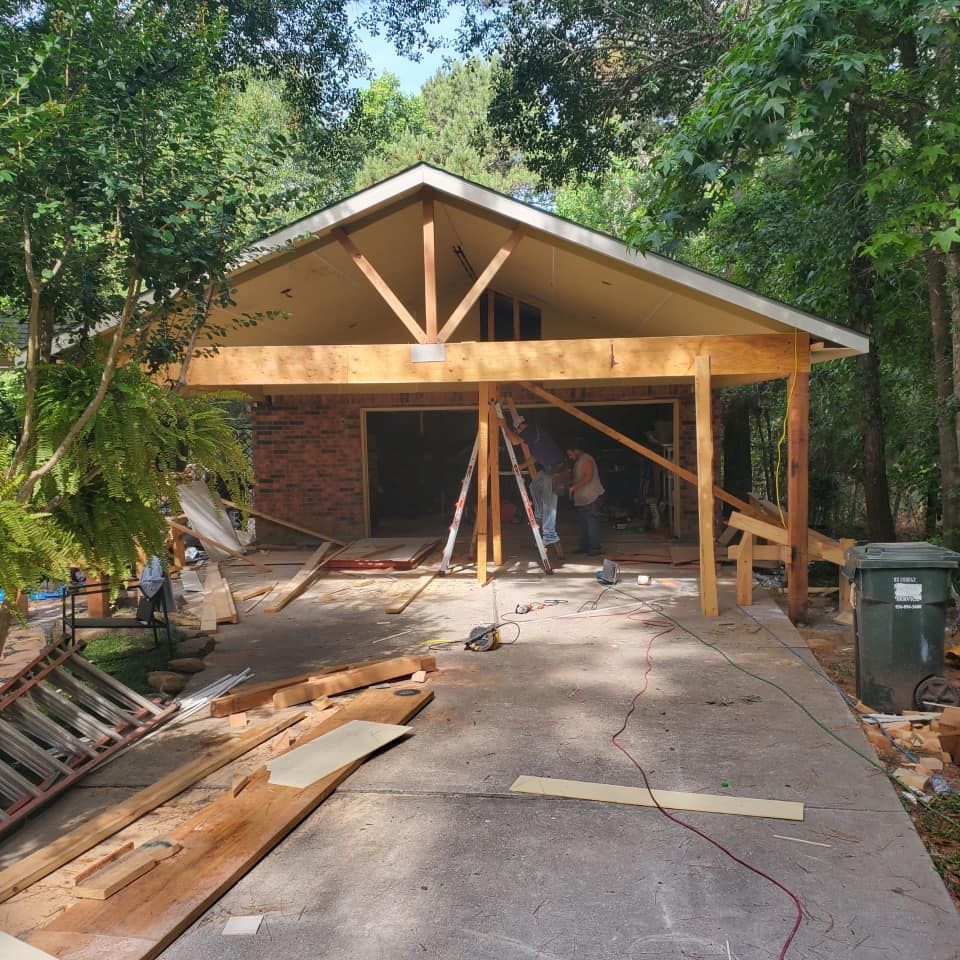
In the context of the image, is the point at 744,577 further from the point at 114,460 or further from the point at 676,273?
the point at 114,460

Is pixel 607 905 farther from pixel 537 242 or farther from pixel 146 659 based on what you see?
pixel 537 242

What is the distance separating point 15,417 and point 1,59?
7.30 feet

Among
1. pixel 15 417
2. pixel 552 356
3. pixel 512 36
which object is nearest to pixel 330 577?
pixel 552 356

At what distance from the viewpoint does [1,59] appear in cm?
473

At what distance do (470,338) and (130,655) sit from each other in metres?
7.34

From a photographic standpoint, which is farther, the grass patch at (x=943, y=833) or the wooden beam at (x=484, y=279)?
the wooden beam at (x=484, y=279)

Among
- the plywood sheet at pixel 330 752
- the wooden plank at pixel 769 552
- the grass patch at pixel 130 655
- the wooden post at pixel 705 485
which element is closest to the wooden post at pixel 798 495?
the wooden plank at pixel 769 552

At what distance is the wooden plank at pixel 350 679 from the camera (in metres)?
5.84

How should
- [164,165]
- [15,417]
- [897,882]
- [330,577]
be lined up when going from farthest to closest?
[330,577] < [164,165] < [15,417] < [897,882]

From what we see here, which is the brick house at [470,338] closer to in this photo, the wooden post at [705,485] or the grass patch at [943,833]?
the wooden post at [705,485]

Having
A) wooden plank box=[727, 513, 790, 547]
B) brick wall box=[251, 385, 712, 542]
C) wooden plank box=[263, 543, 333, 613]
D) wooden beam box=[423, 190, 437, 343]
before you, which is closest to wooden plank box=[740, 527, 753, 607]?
wooden plank box=[727, 513, 790, 547]

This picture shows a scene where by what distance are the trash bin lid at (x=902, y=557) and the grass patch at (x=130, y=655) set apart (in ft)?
18.0

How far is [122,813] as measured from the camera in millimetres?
4168

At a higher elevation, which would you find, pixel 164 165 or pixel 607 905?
pixel 164 165
